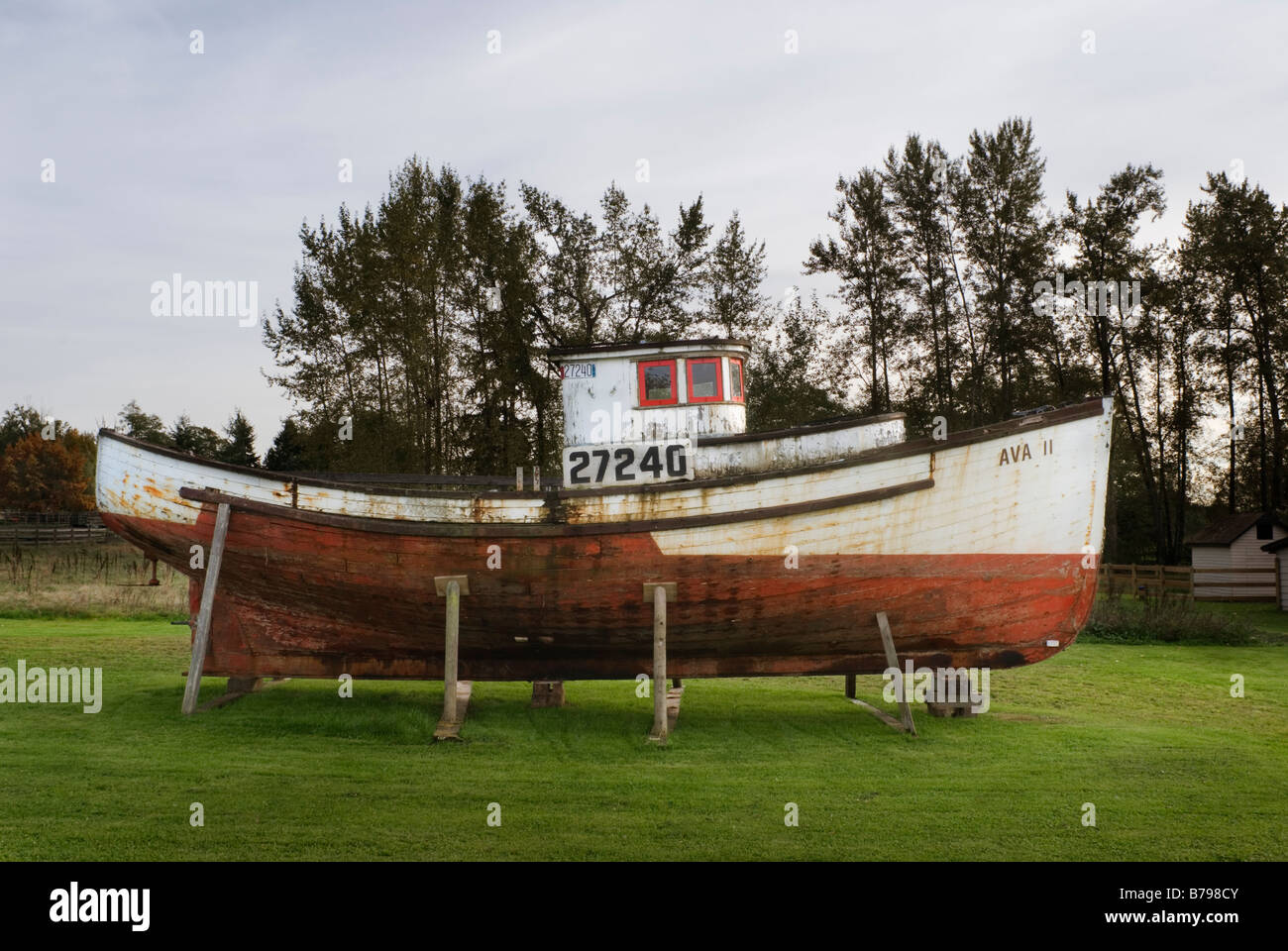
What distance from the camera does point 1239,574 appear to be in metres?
31.3

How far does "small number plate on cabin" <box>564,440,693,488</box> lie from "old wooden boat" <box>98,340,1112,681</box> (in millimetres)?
28

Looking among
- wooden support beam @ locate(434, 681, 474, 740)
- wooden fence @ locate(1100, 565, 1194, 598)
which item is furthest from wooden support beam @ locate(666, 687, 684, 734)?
wooden fence @ locate(1100, 565, 1194, 598)

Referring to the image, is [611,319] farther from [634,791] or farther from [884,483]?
[634,791]

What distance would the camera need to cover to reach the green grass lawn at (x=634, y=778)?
6941 mm

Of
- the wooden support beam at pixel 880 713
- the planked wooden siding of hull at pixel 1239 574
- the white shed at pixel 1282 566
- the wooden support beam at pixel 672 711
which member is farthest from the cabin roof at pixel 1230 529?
the wooden support beam at pixel 672 711

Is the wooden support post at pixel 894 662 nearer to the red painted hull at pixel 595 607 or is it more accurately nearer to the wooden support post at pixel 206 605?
the red painted hull at pixel 595 607

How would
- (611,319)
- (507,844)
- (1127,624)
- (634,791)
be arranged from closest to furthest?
(507,844)
(634,791)
(1127,624)
(611,319)

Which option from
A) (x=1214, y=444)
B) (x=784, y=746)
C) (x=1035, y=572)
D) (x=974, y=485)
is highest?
(x=1214, y=444)

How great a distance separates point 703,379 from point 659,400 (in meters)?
0.66

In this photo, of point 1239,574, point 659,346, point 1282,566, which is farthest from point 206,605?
point 1239,574

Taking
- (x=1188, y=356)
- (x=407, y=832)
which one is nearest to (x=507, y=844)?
(x=407, y=832)

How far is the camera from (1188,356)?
1485 inches

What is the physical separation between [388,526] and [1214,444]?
4092 centimetres

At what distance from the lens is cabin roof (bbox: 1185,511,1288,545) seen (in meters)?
31.6
